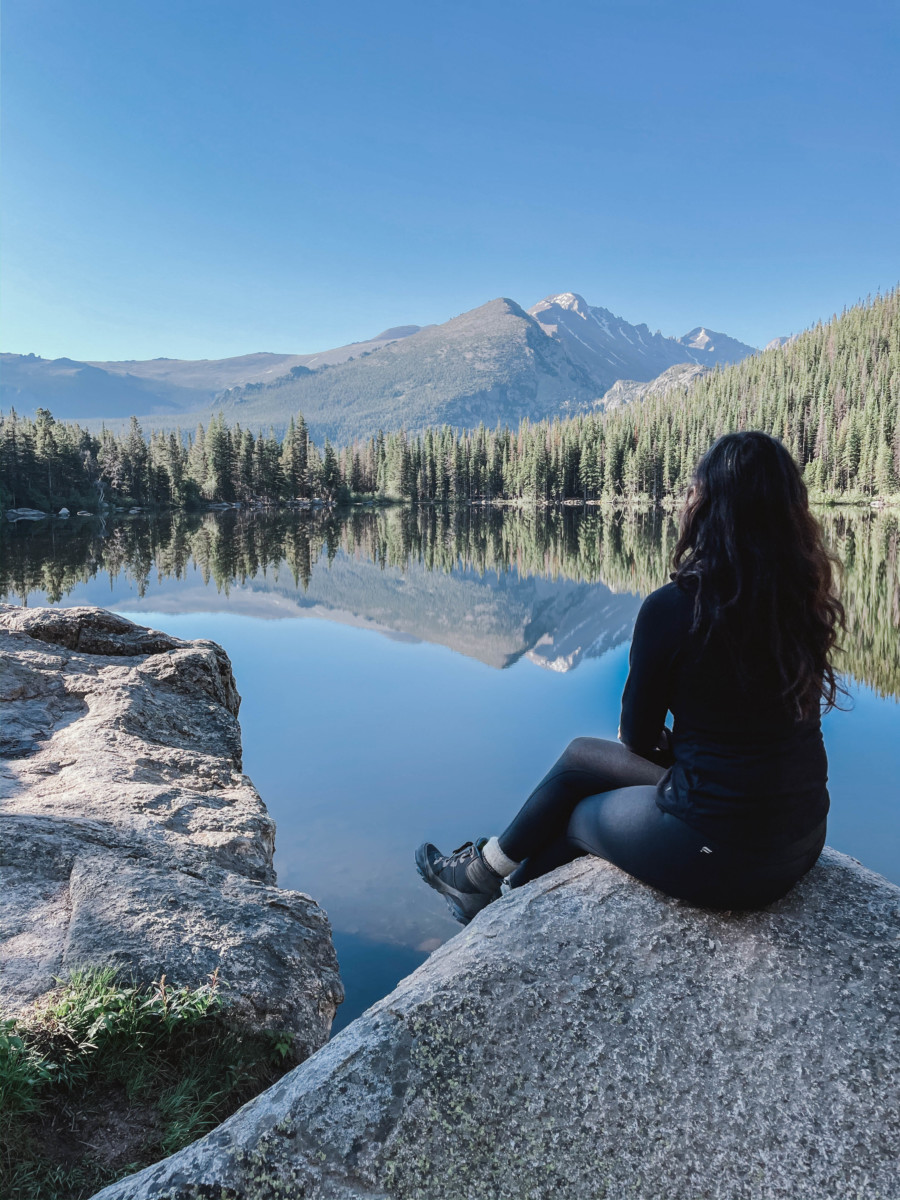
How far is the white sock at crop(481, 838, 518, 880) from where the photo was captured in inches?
139

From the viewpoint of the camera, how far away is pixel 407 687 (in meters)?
12.2

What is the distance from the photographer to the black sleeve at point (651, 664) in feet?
8.43

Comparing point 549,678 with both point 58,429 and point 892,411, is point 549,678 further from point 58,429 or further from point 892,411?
point 892,411

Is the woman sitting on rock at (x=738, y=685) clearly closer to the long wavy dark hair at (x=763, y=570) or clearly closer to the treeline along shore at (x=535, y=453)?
the long wavy dark hair at (x=763, y=570)

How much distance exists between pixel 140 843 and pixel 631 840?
2650 mm

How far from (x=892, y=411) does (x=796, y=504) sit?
92.2 meters

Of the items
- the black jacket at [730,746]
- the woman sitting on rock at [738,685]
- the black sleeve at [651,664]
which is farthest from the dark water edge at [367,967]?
the black jacket at [730,746]

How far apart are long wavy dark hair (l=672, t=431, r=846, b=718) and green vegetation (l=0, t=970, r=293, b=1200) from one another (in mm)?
2406

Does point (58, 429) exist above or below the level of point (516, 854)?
above

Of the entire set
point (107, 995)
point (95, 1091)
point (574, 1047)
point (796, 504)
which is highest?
point (796, 504)

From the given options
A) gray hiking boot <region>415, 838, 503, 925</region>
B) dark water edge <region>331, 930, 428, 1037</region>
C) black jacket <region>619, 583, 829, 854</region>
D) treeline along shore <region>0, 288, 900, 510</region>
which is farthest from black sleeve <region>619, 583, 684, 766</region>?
treeline along shore <region>0, 288, 900, 510</region>

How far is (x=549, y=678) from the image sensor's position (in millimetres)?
12711

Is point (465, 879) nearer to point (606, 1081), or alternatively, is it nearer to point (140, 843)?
point (140, 843)

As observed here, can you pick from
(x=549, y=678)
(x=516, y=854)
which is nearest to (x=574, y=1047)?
(x=516, y=854)
